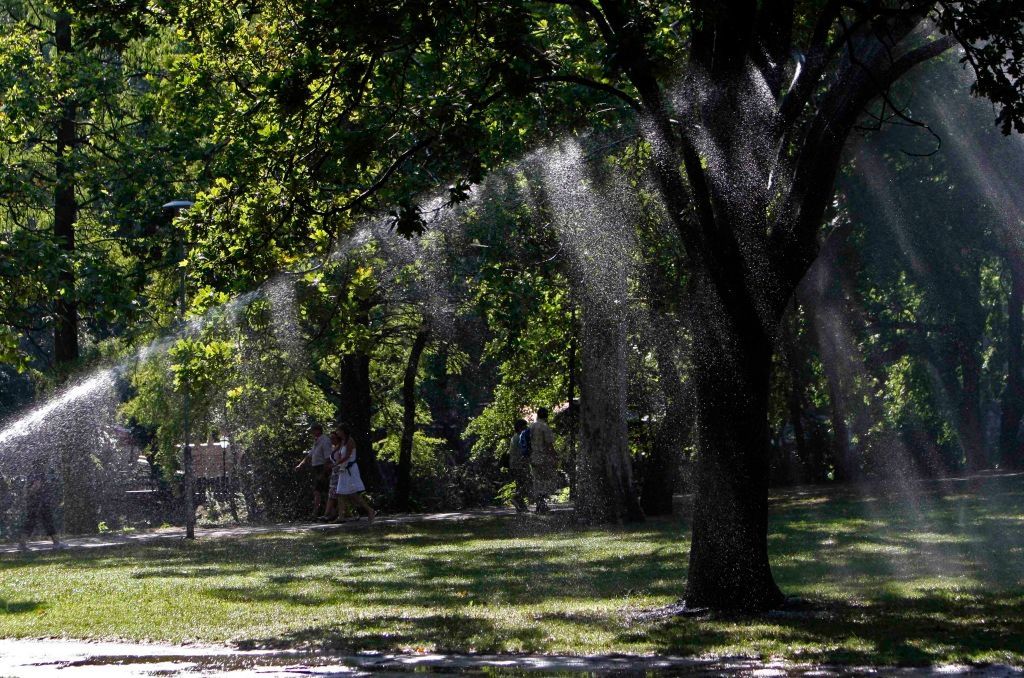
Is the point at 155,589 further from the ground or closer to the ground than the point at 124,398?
closer to the ground

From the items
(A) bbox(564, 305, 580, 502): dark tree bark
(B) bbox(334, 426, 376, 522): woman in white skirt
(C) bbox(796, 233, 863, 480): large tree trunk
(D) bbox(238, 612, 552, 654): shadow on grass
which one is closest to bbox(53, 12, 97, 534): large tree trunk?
(B) bbox(334, 426, 376, 522): woman in white skirt

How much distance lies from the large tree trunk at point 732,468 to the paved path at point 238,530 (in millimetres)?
13773

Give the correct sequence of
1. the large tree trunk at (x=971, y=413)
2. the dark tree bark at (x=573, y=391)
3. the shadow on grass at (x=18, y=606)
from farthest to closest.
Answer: the large tree trunk at (x=971, y=413) → the dark tree bark at (x=573, y=391) → the shadow on grass at (x=18, y=606)

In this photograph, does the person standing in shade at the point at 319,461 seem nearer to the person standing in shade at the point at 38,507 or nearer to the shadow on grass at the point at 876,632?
the person standing in shade at the point at 38,507

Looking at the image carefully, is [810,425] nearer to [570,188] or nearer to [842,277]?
[842,277]

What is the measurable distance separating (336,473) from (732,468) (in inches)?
613

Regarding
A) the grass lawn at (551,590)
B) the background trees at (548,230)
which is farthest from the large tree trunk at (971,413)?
the grass lawn at (551,590)

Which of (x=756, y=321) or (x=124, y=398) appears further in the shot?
(x=124, y=398)

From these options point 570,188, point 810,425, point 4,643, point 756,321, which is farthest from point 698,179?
point 810,425

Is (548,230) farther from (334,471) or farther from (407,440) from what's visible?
(407,440)

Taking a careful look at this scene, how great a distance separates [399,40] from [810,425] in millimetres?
26808

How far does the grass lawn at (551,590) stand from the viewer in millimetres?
9438

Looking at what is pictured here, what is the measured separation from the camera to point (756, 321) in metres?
10.6

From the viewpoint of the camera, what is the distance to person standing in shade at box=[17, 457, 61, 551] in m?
22.5
